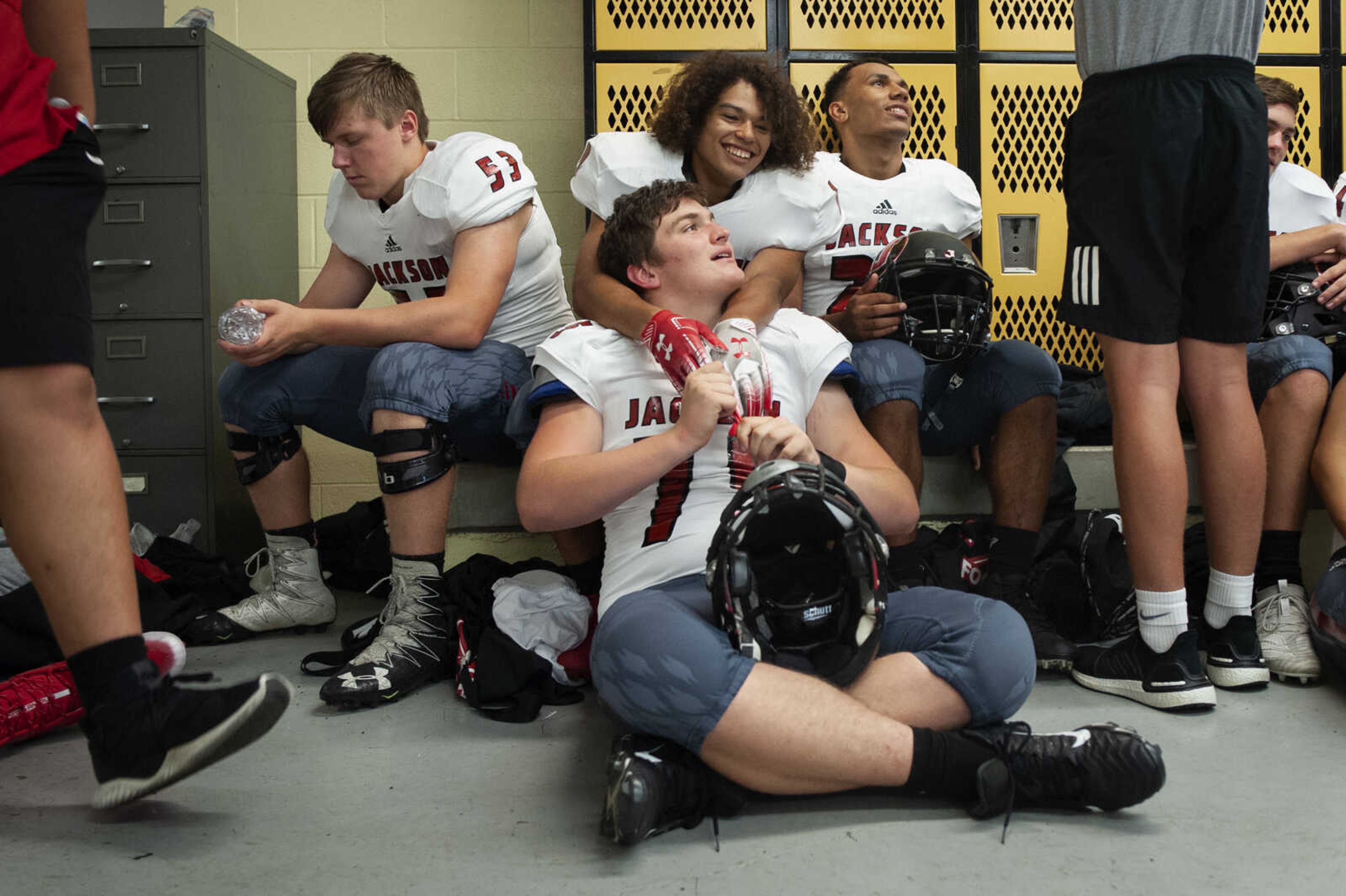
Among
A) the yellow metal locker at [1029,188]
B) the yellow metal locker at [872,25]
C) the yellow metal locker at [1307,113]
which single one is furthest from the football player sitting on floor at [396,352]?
the yellow metal locker at [1307,113]

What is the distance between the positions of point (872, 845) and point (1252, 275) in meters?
1.19

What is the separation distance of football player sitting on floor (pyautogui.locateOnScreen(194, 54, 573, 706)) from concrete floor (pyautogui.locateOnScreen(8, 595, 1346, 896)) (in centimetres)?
38

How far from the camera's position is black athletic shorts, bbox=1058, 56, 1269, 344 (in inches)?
70.2

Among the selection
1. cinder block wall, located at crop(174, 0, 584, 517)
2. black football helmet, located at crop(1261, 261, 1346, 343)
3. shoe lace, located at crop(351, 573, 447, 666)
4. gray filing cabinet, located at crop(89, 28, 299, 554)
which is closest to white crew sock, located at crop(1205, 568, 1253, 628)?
black football helmet, located at crop(1261, 261, 1346, 343)

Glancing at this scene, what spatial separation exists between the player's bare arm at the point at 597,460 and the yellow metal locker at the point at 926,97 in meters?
1.76

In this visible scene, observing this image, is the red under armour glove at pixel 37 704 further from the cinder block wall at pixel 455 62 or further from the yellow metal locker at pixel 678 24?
the yellow metal locker at pixel 678 24

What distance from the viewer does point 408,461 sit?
197cm

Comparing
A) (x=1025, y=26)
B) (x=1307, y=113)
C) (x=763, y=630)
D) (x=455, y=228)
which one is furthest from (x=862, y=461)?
(x=1307, y=113)

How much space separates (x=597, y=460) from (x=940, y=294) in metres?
0.92

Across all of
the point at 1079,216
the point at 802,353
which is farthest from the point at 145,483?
the point at 1079,216

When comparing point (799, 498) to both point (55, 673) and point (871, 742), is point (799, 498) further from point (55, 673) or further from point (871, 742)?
point (55, 673)

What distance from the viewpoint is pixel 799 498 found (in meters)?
1.35

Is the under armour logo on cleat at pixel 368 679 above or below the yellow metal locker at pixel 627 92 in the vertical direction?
below

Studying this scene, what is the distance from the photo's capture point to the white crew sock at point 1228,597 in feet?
6.20
